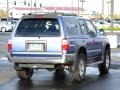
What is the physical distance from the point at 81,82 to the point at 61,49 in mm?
1254

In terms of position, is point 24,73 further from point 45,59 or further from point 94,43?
point 94,43

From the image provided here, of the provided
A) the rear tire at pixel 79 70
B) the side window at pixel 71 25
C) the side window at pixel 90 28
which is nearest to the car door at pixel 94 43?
the side window at pixel 90 28

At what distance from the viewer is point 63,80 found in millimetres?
13203

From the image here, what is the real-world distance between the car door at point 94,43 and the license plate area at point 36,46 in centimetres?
197

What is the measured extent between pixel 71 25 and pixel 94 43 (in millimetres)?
1462

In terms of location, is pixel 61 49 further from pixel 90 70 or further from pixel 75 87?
pixel 90 70

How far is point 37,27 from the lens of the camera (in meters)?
12.6

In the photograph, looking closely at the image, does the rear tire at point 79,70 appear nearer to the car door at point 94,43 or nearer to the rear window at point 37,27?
the car door at point 94,43

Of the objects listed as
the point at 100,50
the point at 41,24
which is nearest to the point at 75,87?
the point at 41,24

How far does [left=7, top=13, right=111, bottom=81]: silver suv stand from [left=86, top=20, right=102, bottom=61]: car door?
0.55 m

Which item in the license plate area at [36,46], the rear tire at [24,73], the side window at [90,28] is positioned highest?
the side window at [90,28]

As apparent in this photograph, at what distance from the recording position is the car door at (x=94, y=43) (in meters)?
13.9

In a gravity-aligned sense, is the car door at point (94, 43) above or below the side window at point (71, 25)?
below

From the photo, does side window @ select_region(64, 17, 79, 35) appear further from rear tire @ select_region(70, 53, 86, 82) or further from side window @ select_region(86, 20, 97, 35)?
side window @ select_region(86, 20, 97, 35)
